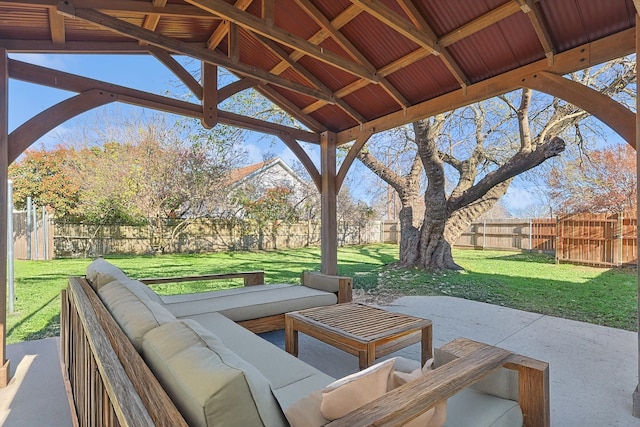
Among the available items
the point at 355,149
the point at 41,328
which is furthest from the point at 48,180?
the point at 355,149

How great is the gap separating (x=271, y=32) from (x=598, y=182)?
27.1 ft

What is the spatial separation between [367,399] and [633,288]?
22.6 ft

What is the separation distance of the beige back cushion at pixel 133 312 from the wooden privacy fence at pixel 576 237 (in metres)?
7.29

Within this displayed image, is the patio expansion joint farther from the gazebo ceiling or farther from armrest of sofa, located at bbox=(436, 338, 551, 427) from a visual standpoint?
the gazebo ceiling

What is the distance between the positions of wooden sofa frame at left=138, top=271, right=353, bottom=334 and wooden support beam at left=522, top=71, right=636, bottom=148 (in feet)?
8.58

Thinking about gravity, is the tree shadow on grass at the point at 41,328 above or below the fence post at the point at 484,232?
below

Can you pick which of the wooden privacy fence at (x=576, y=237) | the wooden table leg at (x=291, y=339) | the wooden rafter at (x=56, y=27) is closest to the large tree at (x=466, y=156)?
the wooden privacy fence at (x=576, y=237)

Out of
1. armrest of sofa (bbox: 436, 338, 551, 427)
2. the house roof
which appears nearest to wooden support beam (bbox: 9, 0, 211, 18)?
armrest of sofa (bbox: 436, 338, 551, 427)

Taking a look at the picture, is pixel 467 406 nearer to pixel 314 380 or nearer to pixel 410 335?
pixel 314 380

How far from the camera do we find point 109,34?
10.8 feet

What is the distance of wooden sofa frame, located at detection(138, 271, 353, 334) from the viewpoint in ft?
10.4

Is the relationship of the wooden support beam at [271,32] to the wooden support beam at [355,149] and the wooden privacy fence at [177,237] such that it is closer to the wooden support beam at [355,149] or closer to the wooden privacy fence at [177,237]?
the wooden support beam at [355,149]

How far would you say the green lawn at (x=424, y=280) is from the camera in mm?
4570

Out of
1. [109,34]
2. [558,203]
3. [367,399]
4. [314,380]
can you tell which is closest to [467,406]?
[367,399]
